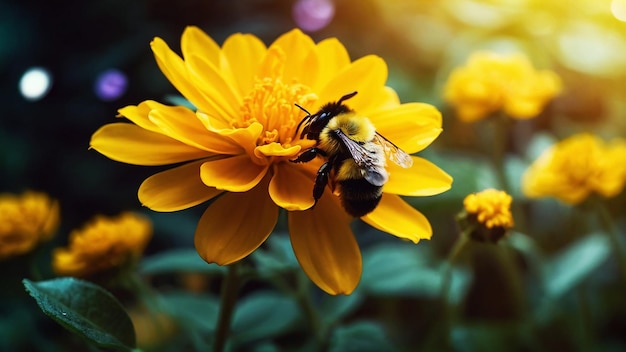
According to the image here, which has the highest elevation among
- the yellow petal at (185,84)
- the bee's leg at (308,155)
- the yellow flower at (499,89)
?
the yellow petal at (185,84)

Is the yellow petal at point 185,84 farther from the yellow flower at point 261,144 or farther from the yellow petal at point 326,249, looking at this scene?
the yellow petal at point 326,249

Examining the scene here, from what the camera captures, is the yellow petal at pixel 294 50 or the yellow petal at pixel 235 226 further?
the yellow petal at pixel 294 50

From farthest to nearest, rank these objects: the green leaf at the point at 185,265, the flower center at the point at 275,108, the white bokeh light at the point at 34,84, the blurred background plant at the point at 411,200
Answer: the white bokeh light at the point at 34,84
the blurred background plant at the point at 411,200
the green leaf at the point at 185,265
the flower center at the point at 275,108

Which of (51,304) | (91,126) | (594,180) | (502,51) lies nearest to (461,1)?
(502,51)

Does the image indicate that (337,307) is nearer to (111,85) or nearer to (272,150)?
(272,150)

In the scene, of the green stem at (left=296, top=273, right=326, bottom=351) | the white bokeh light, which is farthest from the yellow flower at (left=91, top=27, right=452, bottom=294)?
the white bokeh light

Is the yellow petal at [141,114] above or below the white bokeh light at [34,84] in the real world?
above

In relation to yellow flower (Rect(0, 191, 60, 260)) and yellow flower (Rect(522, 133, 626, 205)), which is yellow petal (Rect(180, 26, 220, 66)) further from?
yellow flower (Rect(522, 133, 626, 205))

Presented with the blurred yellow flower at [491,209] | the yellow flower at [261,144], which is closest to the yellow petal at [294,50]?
the yellow flower at [261,144]
